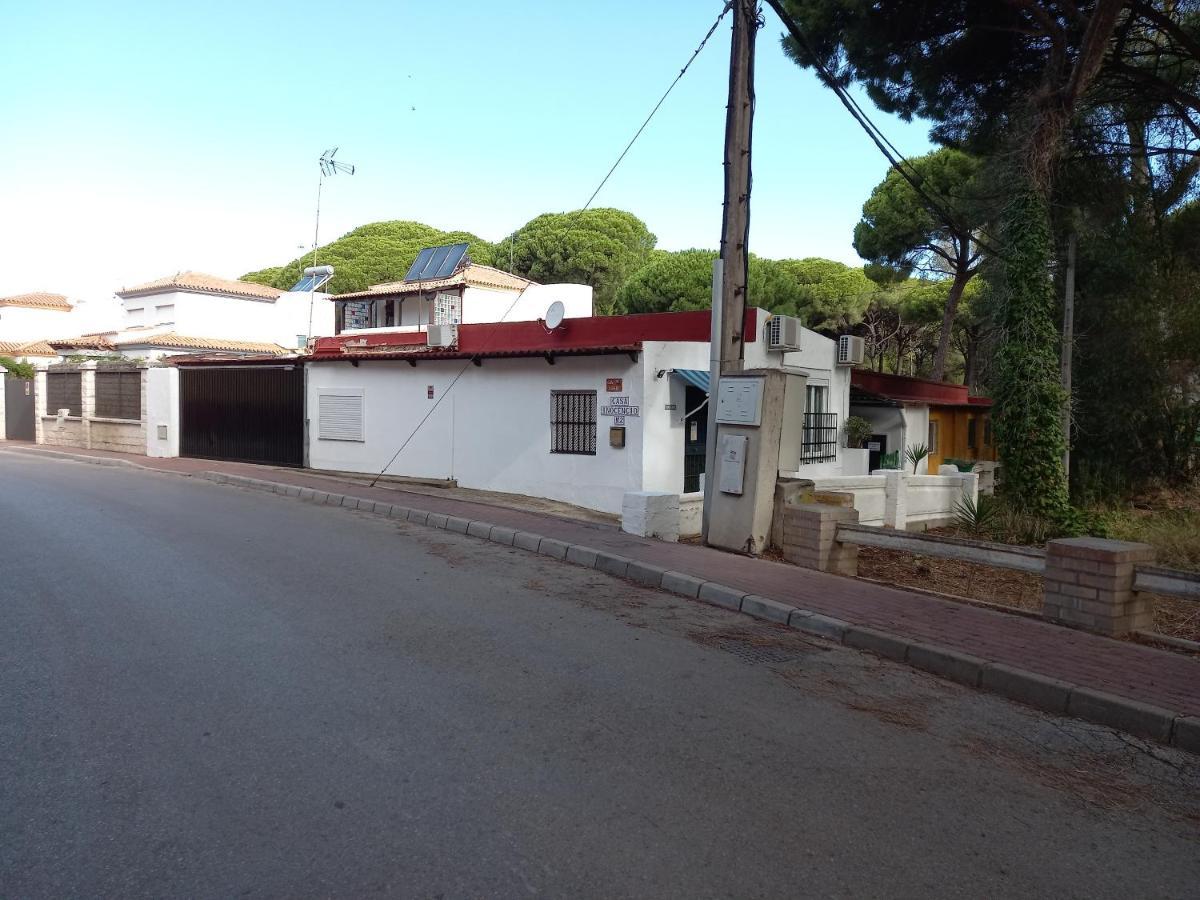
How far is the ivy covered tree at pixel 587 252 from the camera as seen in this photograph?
44031 millimetres

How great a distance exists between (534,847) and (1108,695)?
3846 mm

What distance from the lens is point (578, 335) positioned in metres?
16.6

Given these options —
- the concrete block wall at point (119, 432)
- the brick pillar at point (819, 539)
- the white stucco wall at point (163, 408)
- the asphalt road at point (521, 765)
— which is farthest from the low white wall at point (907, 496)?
the concrete block wall at point (119, 432)

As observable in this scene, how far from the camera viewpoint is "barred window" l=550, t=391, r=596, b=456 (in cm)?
1494

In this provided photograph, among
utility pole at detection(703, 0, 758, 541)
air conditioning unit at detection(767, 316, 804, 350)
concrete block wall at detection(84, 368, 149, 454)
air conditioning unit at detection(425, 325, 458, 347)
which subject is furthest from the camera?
concrete block wall at detection(84, 368, 149, 454)

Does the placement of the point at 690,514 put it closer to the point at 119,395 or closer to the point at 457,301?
Answer: the point at 119,395

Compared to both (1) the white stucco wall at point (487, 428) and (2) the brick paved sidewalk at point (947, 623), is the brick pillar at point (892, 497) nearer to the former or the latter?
(1) the white stucco wall at point (487, 428)

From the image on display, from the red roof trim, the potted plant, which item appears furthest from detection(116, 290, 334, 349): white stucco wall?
the potted plant

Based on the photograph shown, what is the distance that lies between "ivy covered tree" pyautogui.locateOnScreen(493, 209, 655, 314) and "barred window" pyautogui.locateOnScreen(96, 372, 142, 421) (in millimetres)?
21140

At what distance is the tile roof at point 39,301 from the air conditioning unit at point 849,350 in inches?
1993

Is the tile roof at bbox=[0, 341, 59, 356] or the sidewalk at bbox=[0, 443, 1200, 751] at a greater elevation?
the tile roof at bbox=[0, 341, 59, 356]

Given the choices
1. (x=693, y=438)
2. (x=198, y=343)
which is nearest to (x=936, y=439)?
(x=693, y=438)

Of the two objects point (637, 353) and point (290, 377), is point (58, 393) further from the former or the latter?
point (637, 353)

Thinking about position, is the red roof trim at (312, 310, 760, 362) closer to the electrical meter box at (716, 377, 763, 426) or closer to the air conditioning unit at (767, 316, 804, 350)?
the air conditioning unit at (767, 316, 804, 350)
